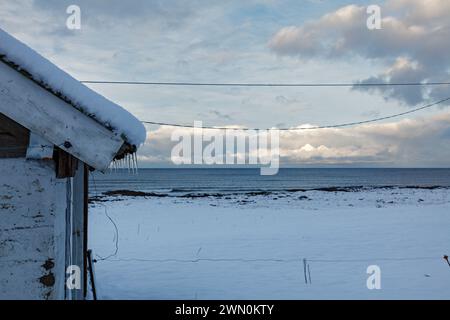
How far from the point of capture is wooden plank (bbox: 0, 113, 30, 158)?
14.0 ft

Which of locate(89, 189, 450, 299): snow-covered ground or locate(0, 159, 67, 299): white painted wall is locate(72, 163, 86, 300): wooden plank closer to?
locate(89, 189, 450, 299): snow-covered ground

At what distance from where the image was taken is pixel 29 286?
169 inches

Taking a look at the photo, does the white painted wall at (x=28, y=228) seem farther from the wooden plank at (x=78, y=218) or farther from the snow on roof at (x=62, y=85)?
the wooden plank at (x=78, y=218)

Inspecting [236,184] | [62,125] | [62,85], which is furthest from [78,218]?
[236,184]

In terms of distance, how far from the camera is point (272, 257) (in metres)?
12.7

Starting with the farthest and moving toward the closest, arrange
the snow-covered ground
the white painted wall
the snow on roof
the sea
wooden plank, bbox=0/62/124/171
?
the sea, the snow-covered ground, the white painted wall, wooden plank, bbox=0/62/124/171, the snow on roof

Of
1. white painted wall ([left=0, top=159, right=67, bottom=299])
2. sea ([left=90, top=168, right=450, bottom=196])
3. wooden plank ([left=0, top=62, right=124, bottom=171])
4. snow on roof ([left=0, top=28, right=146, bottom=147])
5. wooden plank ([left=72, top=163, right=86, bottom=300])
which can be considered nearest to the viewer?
snow on roof ([left=0, top=28, right=146, bottom=147])

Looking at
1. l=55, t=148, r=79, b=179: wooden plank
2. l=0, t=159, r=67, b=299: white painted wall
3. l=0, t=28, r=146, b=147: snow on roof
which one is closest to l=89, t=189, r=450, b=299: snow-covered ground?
l=0, t=159, r=67, b=299: white painted wall

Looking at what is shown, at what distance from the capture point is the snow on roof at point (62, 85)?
400 cm

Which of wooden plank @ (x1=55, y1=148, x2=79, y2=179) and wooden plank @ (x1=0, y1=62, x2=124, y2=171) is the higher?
wooden plank @ (x1=0, y1=62, x2=124, y2=171)

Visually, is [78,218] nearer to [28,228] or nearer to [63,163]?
[28,228]

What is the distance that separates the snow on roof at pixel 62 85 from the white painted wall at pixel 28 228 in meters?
0.72

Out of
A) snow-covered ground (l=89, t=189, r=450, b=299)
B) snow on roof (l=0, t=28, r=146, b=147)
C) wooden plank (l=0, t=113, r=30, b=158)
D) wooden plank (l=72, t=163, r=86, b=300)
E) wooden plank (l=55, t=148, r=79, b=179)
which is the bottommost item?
snow-covered ground (l=89, t=189, r=450, b=299)

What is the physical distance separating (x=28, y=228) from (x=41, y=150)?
0.80 m
